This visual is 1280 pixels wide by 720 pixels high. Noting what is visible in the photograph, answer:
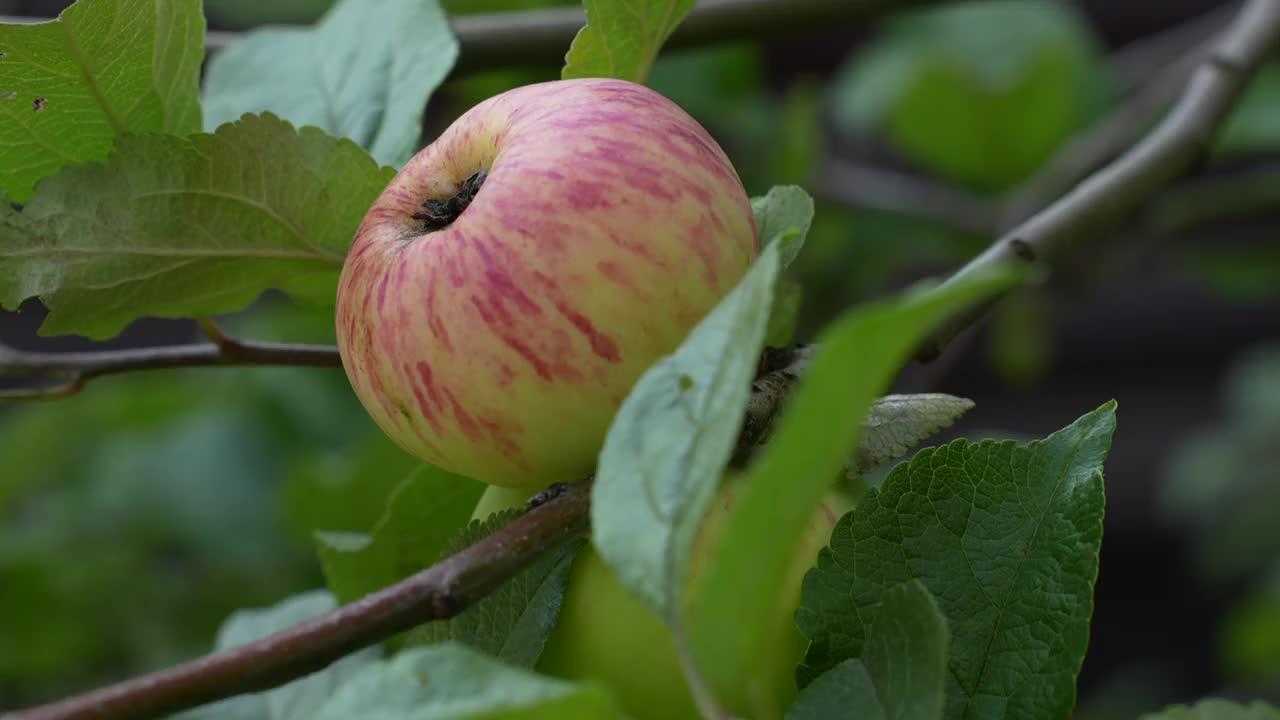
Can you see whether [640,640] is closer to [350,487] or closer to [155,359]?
[155,359]

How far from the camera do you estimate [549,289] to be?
0.40 meters

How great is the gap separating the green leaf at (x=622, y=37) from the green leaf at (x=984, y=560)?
0.19 metres

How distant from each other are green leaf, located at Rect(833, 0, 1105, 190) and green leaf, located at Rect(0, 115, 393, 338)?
39.6 inches

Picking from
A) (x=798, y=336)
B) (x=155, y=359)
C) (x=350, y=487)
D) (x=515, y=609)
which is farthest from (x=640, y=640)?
(x=798, y=336)

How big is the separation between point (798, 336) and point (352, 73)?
0.79m

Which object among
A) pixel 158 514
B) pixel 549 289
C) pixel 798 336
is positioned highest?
pixel 549 289

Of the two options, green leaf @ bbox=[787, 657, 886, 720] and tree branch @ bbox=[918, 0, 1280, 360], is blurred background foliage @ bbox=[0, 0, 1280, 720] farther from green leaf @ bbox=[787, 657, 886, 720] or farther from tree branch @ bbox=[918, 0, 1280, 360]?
green leaf @ bbox=[787, 657, 886, 720]

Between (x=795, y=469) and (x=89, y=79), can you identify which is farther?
(x=89, y=79)

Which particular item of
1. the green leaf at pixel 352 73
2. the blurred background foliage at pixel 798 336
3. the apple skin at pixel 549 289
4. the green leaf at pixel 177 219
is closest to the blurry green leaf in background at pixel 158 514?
the blurred background foliage at pixel 798 336

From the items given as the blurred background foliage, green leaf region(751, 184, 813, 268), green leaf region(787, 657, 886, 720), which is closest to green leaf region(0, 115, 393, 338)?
green leaf region(751, 184, 813, 268)

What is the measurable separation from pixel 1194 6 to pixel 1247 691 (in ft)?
3.43

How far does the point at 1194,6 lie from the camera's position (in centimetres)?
213

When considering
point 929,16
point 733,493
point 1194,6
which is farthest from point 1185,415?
point 733,493

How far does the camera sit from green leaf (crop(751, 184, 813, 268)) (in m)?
0.45
